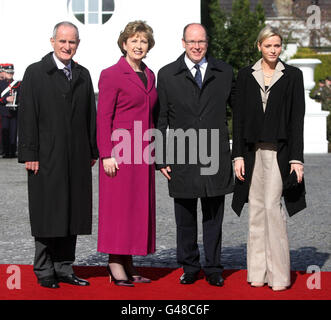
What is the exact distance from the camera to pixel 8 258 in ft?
25.8

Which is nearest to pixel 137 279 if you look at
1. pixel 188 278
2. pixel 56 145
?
pixel 188 278

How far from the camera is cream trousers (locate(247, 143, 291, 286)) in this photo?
647 cm

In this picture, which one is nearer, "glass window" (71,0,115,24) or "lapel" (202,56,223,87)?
"lapel" (202,56,223,87)

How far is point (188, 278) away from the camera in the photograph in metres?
6.68

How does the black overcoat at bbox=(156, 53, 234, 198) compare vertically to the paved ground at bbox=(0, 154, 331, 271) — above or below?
above

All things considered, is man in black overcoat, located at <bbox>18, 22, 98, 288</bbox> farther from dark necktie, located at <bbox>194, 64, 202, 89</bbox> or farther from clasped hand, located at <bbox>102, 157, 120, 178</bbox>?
dark necktie, located at <bbox>194, 64, 202, 89</bbox>

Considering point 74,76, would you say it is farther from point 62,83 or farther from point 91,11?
point 91,11

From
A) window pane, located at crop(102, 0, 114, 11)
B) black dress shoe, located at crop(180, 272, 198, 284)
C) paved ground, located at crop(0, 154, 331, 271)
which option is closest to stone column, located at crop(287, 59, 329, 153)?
window pane, located at crop(102, 0, 114, 11)

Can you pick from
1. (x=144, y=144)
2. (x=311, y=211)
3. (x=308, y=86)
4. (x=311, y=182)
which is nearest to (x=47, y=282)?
(x=144, y=144)

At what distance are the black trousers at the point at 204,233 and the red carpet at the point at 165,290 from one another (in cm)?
14

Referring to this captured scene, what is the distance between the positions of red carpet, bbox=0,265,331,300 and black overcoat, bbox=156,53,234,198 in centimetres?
66

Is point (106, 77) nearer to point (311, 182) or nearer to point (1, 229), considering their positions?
point (1, 229)

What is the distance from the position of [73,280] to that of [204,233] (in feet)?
3.28

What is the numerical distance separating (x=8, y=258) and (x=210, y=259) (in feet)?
6.63
